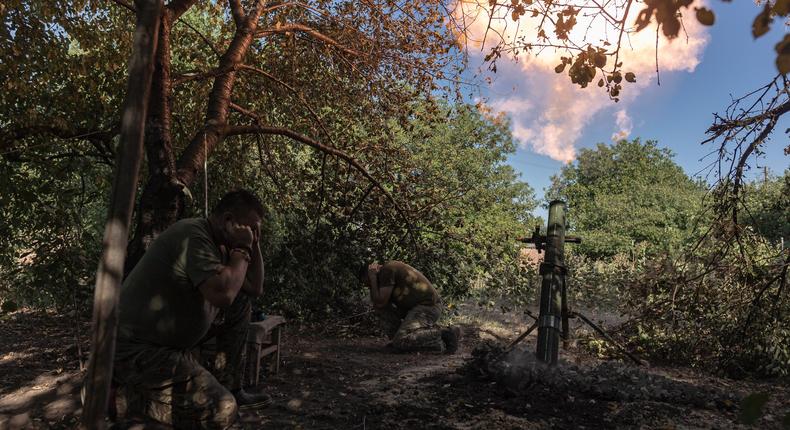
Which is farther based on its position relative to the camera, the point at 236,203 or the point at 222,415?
the point at 236,203

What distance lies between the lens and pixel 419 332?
7277mm

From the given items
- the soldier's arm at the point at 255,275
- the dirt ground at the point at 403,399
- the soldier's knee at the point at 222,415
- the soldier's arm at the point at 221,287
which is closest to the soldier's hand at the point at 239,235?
the soldier's arm at the point at 221,287

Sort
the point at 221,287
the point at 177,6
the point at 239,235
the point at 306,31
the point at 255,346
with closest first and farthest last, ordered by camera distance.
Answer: the point at 221,287 < the point at 239,235 < the point at 255,346 < the point at 177,6 < the point at 306,31

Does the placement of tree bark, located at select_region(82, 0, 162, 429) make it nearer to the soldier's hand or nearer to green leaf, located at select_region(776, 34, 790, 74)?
the soldier's hand

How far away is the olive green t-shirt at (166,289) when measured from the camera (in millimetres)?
2854

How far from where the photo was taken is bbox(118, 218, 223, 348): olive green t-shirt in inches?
112

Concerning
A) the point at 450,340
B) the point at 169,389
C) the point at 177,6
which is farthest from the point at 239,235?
the point at 450,340

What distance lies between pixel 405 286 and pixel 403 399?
2.81 m

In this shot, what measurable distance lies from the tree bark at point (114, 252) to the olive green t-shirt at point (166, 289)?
0.93 meters

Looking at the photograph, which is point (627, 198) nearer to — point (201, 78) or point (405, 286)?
point (405, 286)

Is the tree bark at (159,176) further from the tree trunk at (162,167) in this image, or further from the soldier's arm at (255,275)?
the soldier's arm at (255,275)

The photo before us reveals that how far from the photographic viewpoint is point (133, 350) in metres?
2.85

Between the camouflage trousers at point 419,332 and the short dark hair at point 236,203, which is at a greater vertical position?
the short dark hair at point 236,203

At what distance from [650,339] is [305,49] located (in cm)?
678
